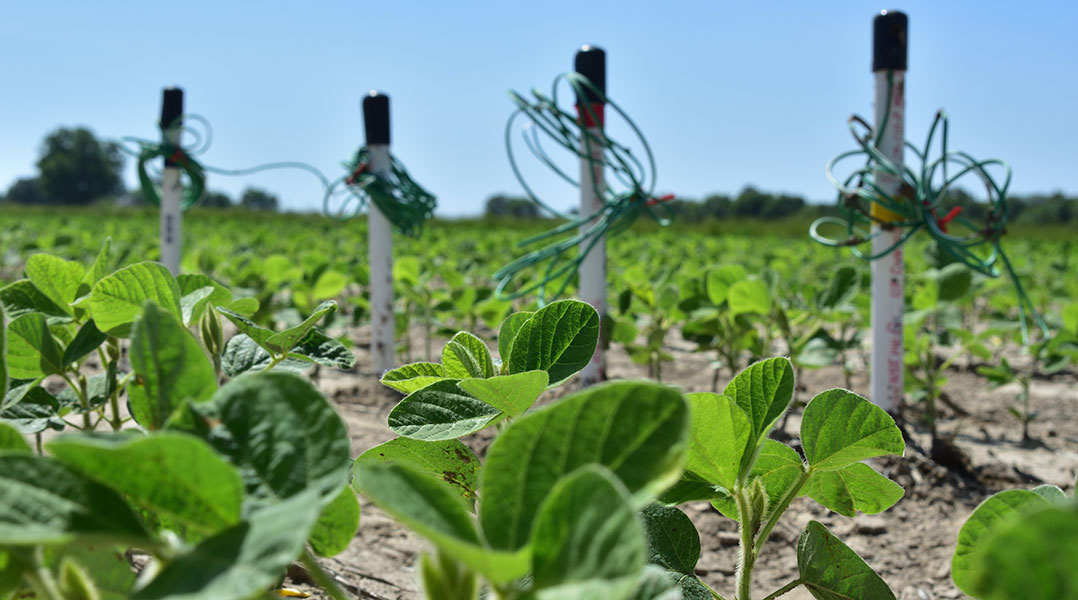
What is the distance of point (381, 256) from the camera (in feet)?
10.2

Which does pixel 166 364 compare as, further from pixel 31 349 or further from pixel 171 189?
pixel 171 189

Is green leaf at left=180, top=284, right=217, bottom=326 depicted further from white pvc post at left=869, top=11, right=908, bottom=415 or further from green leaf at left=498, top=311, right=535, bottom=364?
white pvc post at left=869, top=11, right=908, bottom=415

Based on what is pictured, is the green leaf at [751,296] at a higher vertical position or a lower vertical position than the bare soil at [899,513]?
higher

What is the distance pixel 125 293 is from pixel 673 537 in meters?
0.50

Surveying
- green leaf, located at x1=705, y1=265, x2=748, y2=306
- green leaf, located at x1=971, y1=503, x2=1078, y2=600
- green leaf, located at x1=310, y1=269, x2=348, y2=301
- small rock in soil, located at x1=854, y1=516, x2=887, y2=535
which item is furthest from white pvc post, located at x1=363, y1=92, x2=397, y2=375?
green leaf, located at x1=971, y1=503, x2=1078, y2=600

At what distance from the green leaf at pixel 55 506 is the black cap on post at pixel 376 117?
9.08ft

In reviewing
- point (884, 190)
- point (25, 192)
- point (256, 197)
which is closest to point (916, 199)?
point (884, 190)

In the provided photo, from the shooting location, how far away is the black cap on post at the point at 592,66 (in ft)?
7.52

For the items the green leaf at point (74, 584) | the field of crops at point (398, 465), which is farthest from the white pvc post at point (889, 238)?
the green leaf at point (74, 584)

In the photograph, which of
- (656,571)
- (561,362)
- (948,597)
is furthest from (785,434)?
(656,571)

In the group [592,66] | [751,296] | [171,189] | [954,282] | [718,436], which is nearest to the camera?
[718,436]

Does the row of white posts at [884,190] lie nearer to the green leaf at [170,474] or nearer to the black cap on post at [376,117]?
the black cap on post at [376,117]

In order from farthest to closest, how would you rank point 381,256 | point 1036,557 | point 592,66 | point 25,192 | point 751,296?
point 25,192, point 381,256, point 592,66, point 751,296, point 1036,557

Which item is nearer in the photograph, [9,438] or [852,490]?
[9,438]
